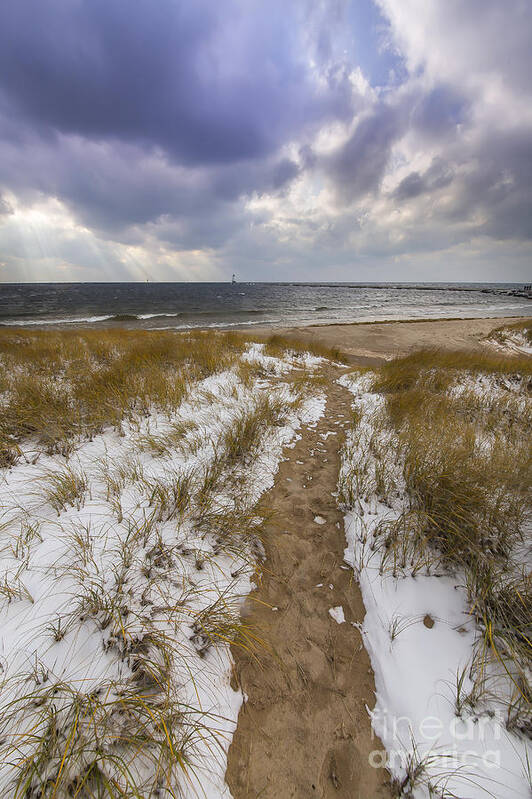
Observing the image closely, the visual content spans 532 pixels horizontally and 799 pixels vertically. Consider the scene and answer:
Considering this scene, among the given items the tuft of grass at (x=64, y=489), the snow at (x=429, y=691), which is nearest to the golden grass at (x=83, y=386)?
the tuft of grass at (x=64, y=489)

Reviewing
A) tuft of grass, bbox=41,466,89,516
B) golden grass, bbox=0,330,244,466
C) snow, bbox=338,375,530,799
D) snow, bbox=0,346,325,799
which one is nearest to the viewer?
snow, bbox=338,375,530,799

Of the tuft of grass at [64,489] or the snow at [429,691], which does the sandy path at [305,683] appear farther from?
the tuft of grass at [64,489]

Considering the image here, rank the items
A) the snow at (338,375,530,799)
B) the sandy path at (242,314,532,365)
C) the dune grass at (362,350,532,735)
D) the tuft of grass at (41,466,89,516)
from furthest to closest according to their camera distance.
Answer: the sandy path at (242,314,532,365)
the tuft of grass at (41,466,89,516)
the dune grass at (362,350,532,735)
the snow at (338,375,530,799)

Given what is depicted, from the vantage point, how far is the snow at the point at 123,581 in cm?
161

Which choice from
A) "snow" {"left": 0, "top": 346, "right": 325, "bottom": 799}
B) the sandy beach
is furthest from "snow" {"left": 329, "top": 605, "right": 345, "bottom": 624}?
"snow" {"left": 0, "top": 346, "right": 325, "bottom": 799}

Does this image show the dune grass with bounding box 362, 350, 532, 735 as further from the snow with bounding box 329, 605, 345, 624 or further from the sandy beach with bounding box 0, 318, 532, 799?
the snow with bounding box 329, 605, 345, 624

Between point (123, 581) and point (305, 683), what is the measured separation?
4.90 feet

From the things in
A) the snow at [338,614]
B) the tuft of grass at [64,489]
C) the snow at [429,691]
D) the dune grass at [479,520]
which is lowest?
the snow at [338,614]

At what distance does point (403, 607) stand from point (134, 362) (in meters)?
7.46

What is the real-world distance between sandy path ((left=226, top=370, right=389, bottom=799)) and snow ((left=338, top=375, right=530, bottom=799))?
0.35 feet

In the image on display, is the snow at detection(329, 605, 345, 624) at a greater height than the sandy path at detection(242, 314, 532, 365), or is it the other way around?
the sandy path at detection(242, 314, 532, 365)

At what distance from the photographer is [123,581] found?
2.12 meters

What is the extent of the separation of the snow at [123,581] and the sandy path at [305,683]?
6.0 inches

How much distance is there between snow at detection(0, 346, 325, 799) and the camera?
1608 mm
